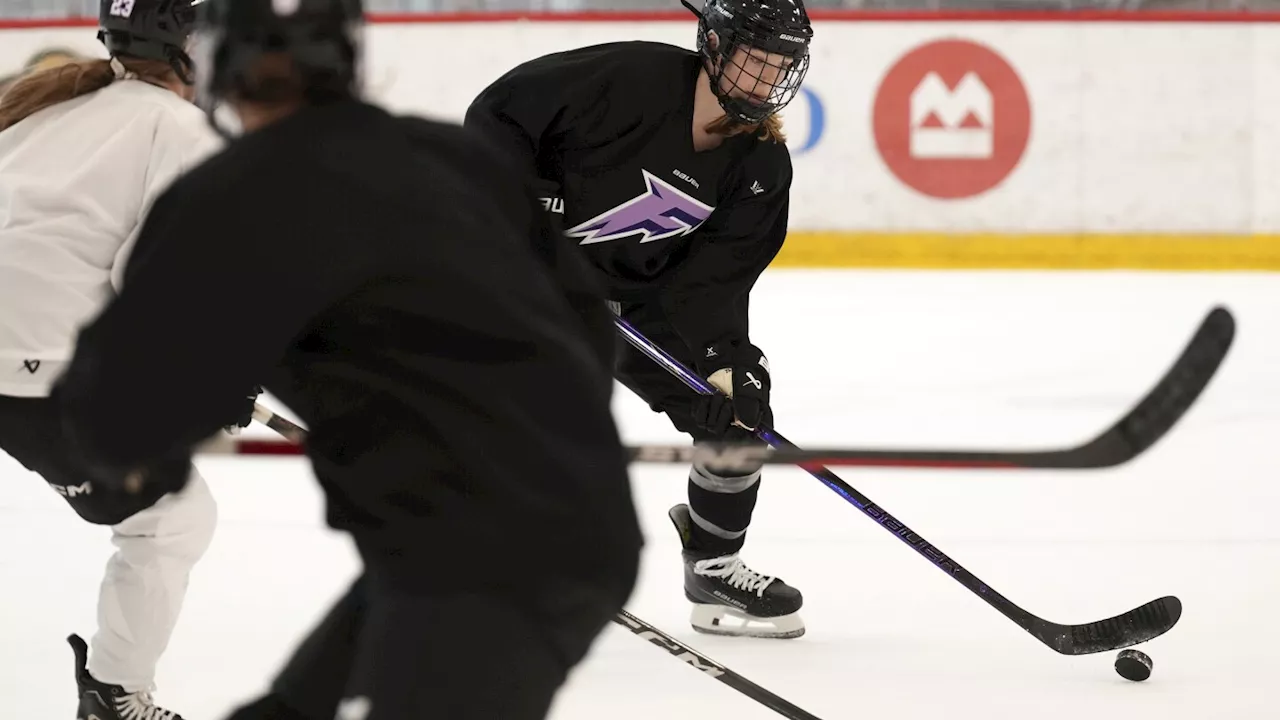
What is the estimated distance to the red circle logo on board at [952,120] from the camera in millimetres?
6332

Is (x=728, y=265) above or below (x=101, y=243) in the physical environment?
below

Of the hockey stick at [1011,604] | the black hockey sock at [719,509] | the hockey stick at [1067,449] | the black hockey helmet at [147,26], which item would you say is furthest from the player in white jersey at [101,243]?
the black hockey sock at [719,509]

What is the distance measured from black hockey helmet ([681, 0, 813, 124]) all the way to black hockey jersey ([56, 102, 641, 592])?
134cm

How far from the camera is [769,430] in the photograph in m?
2.39

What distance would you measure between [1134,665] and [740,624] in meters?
0.64

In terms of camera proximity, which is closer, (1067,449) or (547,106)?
(1067,449)

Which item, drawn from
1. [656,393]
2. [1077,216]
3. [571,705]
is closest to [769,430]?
[656,393]

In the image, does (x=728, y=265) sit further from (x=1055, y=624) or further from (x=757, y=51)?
(x=1055, y=624)

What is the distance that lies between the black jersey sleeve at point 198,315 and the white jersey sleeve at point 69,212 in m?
0.87

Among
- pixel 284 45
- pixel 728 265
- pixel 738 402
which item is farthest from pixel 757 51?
pixel 284 45

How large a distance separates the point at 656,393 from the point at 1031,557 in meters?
0.81

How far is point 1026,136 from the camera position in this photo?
20.8 feet

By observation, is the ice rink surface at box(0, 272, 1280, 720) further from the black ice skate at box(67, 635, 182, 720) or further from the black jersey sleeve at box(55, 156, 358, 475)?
the black jersey sleeve at box(55, 156, 358, 475)

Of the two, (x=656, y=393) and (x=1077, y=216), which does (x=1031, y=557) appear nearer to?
(x=656, y=393)
